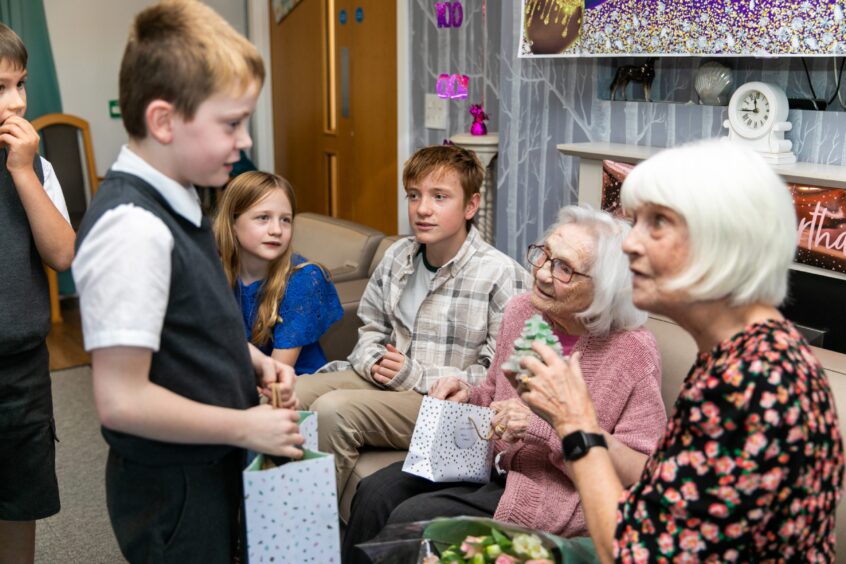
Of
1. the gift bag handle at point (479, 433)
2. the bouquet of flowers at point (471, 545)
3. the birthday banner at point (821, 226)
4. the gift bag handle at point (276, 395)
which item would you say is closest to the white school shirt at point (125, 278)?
the gift bag handle at point (276, 395)

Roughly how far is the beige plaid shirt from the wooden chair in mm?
3217

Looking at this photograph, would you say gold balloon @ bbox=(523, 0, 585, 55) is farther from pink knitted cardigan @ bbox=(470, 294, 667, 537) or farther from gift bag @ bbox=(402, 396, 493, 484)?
gift bag @ bbox=(402, 396, 493, 484)

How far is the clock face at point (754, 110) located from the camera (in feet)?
7.21

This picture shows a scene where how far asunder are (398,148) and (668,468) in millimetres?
3066

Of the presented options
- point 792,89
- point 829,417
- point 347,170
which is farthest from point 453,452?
point 347,170

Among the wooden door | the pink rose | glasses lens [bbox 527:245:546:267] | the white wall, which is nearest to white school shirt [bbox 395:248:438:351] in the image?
glasses lens [bbox 527:245:546:267]

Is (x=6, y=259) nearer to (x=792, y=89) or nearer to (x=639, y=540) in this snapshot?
(x=639, y=540)

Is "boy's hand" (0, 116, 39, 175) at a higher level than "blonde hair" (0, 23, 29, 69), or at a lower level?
lower

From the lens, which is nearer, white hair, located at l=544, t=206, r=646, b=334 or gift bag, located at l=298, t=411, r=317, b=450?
gift bag, located at l=298, t=411, r=317, b=450

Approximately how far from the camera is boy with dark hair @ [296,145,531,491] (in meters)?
2.21

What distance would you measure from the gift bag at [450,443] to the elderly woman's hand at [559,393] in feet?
1.67

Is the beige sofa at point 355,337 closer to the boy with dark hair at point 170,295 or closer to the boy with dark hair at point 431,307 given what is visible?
the boy with dark hair at point 431,307

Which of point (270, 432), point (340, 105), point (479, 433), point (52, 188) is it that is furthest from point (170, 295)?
point (340, 105)

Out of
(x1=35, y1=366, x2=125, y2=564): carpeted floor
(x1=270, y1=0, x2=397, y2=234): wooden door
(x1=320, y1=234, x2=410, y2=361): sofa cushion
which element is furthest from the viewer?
(x1=270, y1=0, x2=397, y2=234): wooden door
